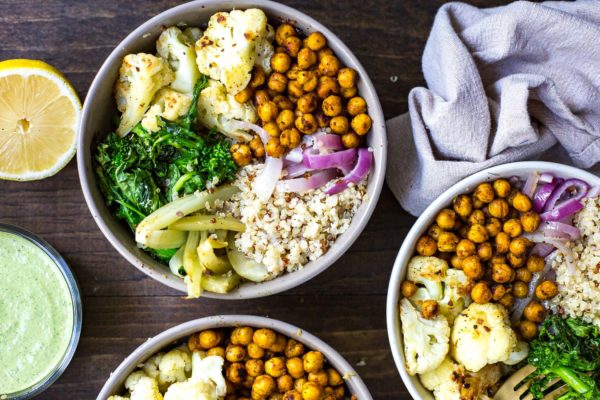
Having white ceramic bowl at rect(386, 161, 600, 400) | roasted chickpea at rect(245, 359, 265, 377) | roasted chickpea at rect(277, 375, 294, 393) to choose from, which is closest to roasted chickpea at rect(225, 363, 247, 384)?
roasted chickpea at rect(245, 359, 265, 377)

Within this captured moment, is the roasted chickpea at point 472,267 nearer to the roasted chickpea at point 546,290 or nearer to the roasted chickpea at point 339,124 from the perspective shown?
the roasted chickpea at point 546,290

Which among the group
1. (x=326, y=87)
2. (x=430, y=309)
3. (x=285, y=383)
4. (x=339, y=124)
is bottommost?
(x=285, y=383)

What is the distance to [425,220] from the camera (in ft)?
8.11

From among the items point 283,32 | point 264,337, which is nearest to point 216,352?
point 264,337

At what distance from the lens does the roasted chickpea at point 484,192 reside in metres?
2.45

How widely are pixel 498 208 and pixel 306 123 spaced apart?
2.28 ft

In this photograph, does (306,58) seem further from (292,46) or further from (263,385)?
(263,385)

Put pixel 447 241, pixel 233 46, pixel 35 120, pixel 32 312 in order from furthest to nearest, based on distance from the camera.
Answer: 1. pixel 32 312
2. pixel 35 120
3. pixel 447 241
4. pixel 233 46

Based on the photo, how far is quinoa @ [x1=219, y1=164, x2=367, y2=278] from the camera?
8.02 ft

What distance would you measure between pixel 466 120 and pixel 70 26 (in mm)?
1470

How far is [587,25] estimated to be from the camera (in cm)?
246

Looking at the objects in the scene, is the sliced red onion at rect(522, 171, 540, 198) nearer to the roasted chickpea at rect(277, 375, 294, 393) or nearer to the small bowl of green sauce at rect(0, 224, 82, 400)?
the roasted chickpea at rect(277, 375, 294, 393)

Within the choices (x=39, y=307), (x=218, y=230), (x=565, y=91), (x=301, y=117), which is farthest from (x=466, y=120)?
(x=39, y=307)

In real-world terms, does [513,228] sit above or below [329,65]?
below
